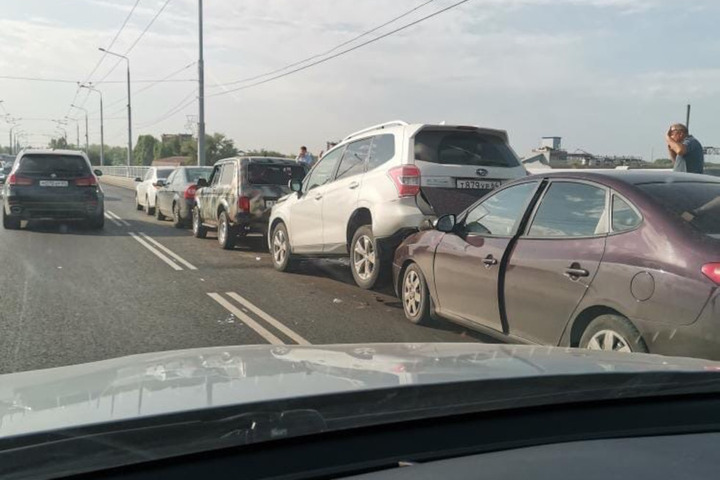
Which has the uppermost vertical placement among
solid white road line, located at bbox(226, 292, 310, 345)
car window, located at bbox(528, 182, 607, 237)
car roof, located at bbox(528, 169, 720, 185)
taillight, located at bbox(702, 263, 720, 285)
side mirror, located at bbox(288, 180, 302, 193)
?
car roof, located at bbox(528, 169, 720, 185)

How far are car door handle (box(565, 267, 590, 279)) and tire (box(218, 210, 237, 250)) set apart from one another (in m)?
8.79

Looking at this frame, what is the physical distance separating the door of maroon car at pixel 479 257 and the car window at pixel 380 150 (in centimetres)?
224

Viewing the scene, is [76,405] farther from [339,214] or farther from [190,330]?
[339,214]

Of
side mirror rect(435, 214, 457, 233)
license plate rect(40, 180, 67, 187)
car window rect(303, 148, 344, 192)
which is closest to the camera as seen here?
side mirror rect(435, 214, 457, 233)

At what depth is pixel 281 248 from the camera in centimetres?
1040

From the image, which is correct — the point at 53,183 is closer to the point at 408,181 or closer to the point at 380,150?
the point at 380,150

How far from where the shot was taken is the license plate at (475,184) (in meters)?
7.86

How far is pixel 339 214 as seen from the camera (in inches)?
346

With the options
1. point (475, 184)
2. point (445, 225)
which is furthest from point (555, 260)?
point (475, 184)


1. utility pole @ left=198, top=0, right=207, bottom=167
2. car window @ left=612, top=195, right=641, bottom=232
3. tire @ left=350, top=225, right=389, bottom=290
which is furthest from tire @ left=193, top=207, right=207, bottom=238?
utility pole @ left=198, top=0, right=207, bottom=167

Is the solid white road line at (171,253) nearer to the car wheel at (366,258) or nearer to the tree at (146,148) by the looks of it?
the car wheel at (366,258)

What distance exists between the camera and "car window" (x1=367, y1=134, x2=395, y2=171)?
319 inches

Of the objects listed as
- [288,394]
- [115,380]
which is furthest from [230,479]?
[115,380]

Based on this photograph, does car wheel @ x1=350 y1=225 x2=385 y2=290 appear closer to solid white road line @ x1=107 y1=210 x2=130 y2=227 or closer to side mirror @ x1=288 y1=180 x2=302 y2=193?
side mirror @ x1=288 y1=180 x2=302 y2=193
